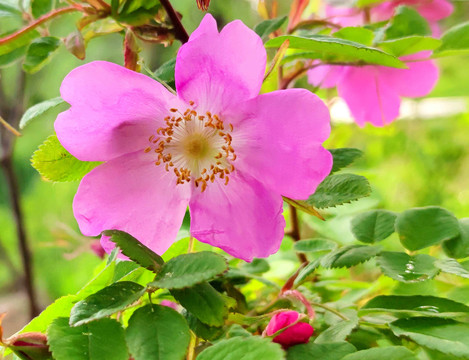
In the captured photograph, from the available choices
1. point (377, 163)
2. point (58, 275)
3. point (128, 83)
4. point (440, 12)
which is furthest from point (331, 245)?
point (58, 275)

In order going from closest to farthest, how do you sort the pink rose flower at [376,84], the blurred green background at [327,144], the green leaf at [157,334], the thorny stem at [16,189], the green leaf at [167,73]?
the green leaf at [157,334] < the green leaf at [167,73] < the pink rose flower at [376,84] < the blurred green background at [327,144] < the thorny stem at [16,189]

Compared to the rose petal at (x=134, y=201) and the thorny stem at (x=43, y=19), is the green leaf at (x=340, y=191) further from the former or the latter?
the thorny stem at (x=43, y=19)

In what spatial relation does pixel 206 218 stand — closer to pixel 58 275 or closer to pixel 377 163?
pixel 377 163

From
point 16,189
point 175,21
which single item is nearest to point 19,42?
point 175,21

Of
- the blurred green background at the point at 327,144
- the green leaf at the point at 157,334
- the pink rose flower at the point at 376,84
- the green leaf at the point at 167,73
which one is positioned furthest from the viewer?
the blurred green background at the point at 327,144

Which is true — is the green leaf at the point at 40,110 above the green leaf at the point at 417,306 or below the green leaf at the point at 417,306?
above

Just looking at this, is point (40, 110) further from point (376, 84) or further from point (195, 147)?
point (376, 84)

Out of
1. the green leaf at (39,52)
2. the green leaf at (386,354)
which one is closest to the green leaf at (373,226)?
the green leaf at (386,354)
